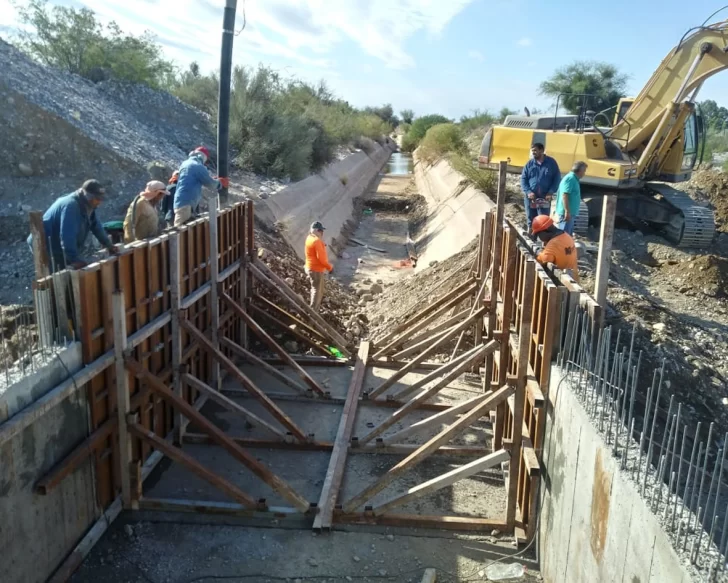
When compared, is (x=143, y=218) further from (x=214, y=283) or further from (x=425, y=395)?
(x=425, y=395)

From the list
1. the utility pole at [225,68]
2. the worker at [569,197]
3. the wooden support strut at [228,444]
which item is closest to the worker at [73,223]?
the wooden support strut at [228,444]

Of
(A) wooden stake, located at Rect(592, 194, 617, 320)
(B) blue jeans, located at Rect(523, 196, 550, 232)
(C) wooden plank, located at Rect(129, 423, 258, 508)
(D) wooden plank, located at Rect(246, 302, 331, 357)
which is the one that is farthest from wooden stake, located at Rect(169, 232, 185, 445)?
(B) blue jeans, located at Rect(523, 196, 550, 232)

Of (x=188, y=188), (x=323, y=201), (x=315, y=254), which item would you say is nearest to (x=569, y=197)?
(x=315, y=254)

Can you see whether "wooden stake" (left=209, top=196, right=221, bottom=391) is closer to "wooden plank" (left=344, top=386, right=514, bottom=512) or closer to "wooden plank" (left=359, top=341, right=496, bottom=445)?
"wooden plank" (left=359, top=341, right=496, bottom=445)

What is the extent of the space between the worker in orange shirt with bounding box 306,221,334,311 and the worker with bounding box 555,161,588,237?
394 cm

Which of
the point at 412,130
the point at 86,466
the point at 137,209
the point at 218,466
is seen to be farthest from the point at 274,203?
the point at 412,130

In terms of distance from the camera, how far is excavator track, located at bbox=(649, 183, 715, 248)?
14.9 meters

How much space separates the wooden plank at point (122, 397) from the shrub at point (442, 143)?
30.3 metres

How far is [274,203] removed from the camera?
1825 centimetres

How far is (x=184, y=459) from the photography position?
262 inches

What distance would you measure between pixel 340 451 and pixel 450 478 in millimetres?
1775

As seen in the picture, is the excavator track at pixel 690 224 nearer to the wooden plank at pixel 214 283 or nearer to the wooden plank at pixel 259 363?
the wooden plank at pixel 259 363

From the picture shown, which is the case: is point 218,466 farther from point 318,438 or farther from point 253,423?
point 318,438

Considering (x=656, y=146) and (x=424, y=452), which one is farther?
(x=656, y=146)
